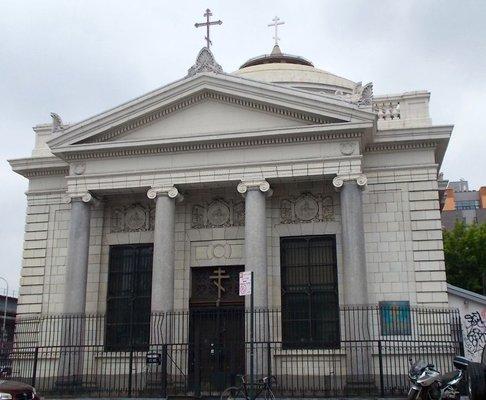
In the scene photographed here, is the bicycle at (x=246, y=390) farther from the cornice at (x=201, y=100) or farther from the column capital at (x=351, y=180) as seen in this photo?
the cornice at (x=201, y=100)

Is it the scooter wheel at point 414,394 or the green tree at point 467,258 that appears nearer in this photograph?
the scooter wheel at point 414,394

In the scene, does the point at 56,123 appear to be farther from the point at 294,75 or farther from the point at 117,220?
the point at 294,75

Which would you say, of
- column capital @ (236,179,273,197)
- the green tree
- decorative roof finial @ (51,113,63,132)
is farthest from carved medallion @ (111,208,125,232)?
the green tree

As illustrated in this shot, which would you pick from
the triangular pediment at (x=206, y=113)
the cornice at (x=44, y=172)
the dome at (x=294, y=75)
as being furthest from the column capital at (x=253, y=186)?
the dome at (x=294, y=75)

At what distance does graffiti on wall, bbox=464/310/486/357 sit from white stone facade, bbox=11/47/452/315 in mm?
3713

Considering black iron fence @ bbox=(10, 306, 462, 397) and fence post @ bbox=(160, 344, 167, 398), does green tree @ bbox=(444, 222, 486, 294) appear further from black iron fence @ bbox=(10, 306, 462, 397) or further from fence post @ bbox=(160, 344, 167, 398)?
fence post @ bbox=(160, 344, 167, 398)

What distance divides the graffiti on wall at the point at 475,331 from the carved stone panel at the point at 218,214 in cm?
934

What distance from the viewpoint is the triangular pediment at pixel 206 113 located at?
21078mm

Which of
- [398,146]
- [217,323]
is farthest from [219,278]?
[398,146]

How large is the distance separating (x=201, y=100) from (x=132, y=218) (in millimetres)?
5175

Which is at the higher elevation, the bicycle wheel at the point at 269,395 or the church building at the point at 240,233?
the church building at the point at 240,233

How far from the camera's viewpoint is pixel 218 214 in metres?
→ 23.0

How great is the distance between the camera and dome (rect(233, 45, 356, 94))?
29547 mm

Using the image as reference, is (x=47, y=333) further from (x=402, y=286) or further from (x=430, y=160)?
(x=430, y=160)
